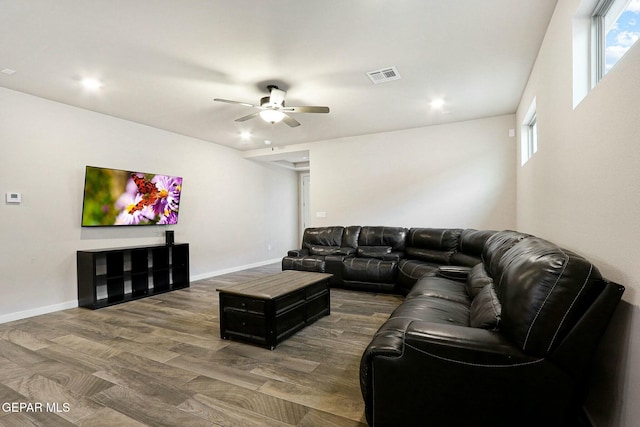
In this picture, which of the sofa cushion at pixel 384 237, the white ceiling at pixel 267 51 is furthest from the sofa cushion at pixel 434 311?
the sofa cushion at pixel 384 237

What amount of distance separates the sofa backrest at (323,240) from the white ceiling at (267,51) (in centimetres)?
233

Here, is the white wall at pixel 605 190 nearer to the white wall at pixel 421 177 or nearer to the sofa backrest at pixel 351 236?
the white wall at pixel 421 177

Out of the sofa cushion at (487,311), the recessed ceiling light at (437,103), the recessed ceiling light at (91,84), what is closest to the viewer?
the sofa cushion at (487,311)

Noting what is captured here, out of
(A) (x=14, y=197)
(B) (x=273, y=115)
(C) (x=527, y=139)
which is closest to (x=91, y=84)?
(A) (x=14, y=197)

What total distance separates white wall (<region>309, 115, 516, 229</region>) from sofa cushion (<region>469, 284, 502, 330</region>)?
11.1 feet

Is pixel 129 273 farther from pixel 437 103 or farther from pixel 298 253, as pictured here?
pixel 437 103

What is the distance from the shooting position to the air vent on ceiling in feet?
10.6

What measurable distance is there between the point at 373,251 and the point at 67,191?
455cm

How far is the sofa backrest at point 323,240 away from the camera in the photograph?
5594 mm

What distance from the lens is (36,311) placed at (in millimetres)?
3787

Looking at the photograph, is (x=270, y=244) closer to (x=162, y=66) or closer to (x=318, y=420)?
(x=162, y=66)

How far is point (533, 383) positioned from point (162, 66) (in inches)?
150

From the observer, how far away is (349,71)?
3268mm

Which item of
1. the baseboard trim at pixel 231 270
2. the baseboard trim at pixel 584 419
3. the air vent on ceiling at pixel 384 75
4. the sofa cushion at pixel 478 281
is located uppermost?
the air vent on ceiling at pixel 384 75
